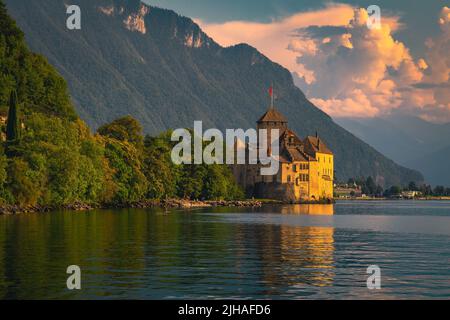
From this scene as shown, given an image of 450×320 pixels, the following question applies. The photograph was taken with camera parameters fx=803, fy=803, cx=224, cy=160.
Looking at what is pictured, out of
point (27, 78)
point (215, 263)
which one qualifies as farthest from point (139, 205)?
point (215, 263)

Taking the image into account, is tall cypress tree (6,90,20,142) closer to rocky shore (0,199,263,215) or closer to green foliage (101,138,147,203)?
rocky shore (0,199,263,215)

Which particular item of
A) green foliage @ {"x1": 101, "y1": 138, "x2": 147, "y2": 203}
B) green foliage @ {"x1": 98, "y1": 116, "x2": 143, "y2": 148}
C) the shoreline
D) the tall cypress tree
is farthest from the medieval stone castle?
the tall cypress tree

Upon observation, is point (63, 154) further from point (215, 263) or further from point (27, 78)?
point (215, 263)

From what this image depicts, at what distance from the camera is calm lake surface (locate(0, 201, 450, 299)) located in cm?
2939

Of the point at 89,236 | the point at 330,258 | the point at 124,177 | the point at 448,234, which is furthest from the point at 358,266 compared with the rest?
the point at 124,177

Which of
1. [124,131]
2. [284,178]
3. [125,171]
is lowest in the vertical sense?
[125,171]

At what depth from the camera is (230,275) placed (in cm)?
3397

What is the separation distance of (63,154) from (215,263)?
208 feet

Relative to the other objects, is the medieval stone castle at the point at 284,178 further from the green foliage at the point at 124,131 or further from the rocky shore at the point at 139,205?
the green foliage at the point at 124,131

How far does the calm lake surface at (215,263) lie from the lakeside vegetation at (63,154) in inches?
1277

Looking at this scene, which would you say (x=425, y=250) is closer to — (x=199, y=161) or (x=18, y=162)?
(x=18, y=162)

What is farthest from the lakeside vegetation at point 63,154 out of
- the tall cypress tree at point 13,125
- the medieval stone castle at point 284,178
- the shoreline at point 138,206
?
the medieval stone castle at point 284,178

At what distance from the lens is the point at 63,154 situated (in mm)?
98812

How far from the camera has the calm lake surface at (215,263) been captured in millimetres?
29391
